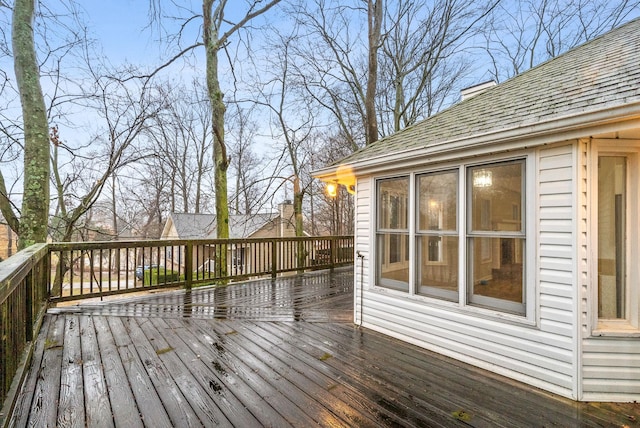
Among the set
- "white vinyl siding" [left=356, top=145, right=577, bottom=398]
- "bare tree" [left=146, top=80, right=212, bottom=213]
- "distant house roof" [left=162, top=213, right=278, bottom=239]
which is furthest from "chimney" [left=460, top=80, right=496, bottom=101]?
"bare tree" [left=146, top=80, right=212, bottom=213]

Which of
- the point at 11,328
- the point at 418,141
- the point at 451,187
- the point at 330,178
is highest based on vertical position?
the point at 418,141

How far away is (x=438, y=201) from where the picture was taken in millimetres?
3189

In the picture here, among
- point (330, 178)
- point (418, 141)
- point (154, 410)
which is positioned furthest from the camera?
point (330, 178)

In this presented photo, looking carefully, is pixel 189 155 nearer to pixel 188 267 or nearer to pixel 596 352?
pixel 188 267

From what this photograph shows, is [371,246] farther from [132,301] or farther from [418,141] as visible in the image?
[132,301]

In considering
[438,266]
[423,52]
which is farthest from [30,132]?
[423,52]

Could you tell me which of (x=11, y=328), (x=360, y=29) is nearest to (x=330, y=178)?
(x=11, y=328)

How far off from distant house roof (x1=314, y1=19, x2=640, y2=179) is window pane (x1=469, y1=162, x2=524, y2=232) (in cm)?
28

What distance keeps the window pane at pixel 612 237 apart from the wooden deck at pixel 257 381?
75 centimetres

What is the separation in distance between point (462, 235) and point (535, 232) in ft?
1.97

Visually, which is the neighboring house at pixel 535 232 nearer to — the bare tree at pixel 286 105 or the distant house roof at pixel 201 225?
the bare tree at pixel 286 105

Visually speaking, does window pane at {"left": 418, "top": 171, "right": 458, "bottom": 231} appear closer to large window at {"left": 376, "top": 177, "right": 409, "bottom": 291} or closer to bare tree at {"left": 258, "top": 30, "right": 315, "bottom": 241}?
large window at {"left": 376, "top": 177, "right": 409, "bottom": 291}

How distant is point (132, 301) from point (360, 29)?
11.2m

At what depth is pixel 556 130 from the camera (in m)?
2.27
